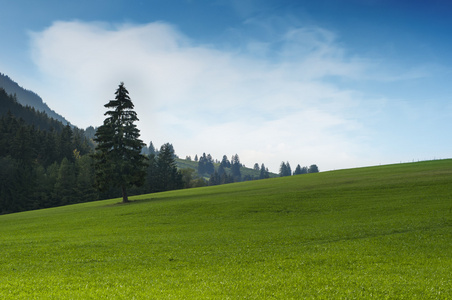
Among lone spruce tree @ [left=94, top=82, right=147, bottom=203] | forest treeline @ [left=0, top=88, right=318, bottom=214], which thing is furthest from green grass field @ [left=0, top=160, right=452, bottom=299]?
forest treeline @ [left=0, top=88, right=318, bottom=214]

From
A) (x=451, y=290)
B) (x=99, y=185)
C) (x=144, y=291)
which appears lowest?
(x=451, y=290)

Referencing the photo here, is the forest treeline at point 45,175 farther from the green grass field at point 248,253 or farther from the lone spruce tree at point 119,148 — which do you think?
the green grass field at point 248,253

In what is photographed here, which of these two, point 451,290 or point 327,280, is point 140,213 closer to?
point 327,280

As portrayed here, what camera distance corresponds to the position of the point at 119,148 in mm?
52812

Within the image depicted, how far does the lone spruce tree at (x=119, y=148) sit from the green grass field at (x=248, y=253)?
12947mm

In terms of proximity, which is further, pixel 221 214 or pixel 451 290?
pixel 221 214

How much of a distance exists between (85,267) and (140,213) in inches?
907

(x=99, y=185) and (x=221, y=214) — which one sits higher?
(x=99, y=185)

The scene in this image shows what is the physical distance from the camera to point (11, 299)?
12.3m

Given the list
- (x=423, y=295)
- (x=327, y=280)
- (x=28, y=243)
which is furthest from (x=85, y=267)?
(x=423, y=295)

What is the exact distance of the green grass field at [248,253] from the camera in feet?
44.0

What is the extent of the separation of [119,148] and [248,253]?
39842mm

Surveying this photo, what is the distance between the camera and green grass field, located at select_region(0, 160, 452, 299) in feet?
44.0

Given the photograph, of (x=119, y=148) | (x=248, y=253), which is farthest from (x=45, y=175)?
(x=248, y=253)
